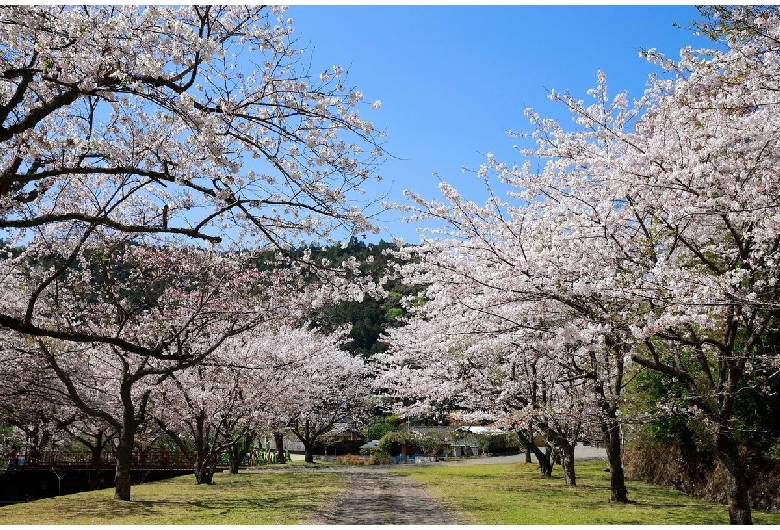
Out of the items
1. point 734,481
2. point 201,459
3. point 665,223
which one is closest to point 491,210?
point 665,223

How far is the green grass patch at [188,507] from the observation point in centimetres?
1057

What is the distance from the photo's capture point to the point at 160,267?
1337cm

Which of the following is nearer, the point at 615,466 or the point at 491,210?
the point at 491,210

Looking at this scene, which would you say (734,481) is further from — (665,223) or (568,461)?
(568,461)

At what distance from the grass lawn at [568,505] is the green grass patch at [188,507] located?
3124 mm

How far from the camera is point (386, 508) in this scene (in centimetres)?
1217

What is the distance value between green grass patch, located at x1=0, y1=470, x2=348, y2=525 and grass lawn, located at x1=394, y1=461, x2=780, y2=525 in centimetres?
312

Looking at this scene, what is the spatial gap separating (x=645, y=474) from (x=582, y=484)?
4036mm

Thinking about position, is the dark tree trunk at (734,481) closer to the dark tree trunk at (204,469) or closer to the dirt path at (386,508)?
the dirt path at (386,508)

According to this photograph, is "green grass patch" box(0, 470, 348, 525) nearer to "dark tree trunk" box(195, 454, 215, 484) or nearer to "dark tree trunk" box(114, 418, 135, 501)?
"dark tree trunk" box(114, 418, 135, 501)

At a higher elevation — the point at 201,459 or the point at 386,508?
the point at 201,459

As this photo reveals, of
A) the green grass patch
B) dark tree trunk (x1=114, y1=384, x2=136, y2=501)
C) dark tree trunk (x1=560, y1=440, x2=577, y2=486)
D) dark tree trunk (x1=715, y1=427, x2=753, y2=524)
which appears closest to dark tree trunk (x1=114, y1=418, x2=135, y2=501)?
dark tree trunk (x1=114, y1=384, x2=136, y2=501)

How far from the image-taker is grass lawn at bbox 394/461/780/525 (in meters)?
10.4

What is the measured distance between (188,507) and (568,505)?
7.80 m
